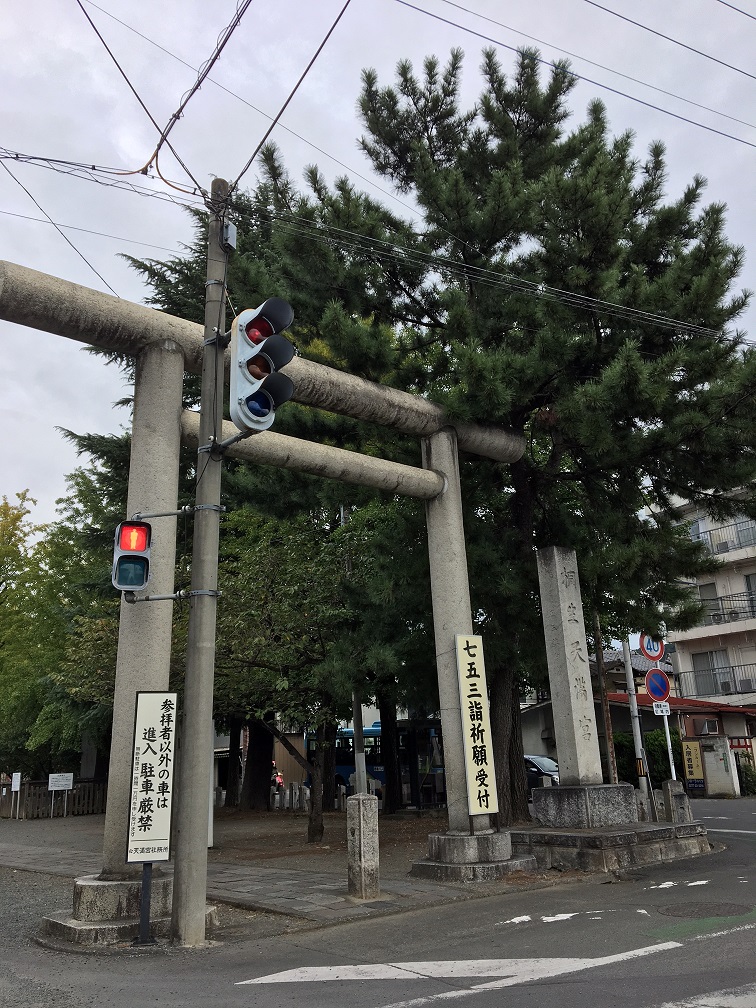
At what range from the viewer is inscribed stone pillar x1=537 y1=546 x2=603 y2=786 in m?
12.0

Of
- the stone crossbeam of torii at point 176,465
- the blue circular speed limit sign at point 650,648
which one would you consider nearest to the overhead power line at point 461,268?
the stone crossbeam of torii at point 176,465

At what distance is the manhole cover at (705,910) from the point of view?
7.52 meters

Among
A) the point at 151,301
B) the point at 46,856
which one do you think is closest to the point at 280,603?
the point at 46,856

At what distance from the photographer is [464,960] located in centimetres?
630

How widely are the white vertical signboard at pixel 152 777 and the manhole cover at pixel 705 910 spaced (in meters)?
4.82

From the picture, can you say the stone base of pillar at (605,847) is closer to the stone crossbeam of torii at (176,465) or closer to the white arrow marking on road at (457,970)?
the stone crossbeam of torii at (176,465)

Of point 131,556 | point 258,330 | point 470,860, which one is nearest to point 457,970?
point 470,860

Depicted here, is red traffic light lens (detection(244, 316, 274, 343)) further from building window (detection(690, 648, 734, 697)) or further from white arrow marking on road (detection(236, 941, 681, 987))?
building window (detection(690, 648, 734, 697))

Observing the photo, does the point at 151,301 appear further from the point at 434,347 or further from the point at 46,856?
the point at 46,856

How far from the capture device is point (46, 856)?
50.3 ft

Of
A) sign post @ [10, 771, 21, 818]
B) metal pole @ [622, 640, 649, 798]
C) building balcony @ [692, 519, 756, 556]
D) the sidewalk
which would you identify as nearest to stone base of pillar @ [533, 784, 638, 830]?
the sidewalk

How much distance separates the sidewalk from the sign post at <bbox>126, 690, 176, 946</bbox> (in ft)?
6.17

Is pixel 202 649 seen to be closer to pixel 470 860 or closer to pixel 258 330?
pixel 258 330

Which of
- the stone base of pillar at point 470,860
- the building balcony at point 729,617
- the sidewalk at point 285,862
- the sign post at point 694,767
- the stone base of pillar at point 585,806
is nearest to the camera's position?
the sidewalk at point 285,862
